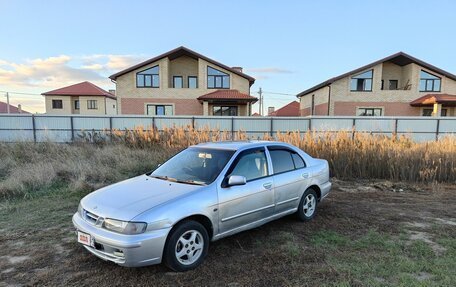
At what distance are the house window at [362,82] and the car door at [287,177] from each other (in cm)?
2717

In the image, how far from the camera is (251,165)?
4.39 m

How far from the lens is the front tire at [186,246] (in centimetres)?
323

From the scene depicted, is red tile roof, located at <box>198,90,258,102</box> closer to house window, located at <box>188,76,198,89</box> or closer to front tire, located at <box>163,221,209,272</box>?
house window, located at <box>188,76,198,89</box>

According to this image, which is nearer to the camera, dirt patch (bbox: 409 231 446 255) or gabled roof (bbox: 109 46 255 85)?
dirt patch (bbox: 409 231 446 255)

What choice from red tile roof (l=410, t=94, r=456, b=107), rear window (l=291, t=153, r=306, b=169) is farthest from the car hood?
red tile roof (l=410, t=94, r=456, b=107)

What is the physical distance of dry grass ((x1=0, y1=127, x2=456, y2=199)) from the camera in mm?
7844

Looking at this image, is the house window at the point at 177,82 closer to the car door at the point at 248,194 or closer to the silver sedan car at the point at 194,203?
the silver sedan car at the point at 194,203

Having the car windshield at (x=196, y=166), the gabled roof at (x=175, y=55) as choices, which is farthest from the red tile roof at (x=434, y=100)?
the car windshield at (x=196, y=166)

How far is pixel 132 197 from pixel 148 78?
27.1 metres

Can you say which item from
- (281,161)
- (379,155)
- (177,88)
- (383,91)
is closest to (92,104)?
(177,88)

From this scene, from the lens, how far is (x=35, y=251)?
3965mm

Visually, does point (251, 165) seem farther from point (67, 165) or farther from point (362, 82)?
point (362, 82)

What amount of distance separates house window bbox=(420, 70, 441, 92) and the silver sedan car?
101ft

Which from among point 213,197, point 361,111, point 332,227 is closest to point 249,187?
point 213,197
